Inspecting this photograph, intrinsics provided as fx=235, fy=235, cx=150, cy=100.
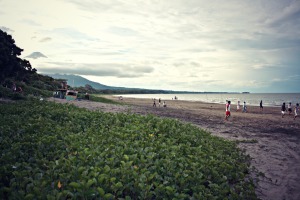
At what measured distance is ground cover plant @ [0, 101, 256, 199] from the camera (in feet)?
17.0

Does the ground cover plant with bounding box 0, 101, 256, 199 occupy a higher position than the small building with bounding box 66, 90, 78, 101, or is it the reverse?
the small building with bounding box 66, 90, 78, 101

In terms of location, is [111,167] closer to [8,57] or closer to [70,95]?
[8,57]

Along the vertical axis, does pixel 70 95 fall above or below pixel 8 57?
below

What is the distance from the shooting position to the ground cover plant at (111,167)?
5.20 metres

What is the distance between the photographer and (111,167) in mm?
6387

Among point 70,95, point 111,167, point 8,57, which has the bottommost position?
point 111,167

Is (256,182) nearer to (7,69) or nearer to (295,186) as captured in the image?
(295,186)

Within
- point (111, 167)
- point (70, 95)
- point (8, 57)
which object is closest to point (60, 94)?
point (70, 95)

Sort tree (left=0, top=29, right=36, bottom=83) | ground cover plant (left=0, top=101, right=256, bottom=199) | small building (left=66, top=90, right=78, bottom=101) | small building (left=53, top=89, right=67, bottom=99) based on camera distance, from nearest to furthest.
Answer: ground cover plant (left=0, top=101, right=256, bottom=199) → tree (left=0, top=29, right=36, bottom=83) → small building (left=66, top=90, right=78, bottom=101) → small building (left=53, top=89, right=67, bottom=99)

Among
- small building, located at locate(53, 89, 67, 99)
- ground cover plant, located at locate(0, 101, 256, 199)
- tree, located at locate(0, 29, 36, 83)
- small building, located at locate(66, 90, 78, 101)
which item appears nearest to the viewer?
ground cover plant, located at locate(0, 101, 256, 199)

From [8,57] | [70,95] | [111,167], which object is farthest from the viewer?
[70,95]

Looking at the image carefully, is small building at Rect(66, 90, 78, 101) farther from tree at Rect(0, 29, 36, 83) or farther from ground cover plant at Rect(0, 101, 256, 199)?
ground cover plant at Rect(0, 101, 256, 199)

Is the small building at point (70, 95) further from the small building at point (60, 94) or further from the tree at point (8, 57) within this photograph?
the tree at point (8, 57)

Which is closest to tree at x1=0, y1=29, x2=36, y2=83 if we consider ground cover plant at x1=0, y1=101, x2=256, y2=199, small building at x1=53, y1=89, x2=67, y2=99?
ground cover plant at x1=0, y1=101, x2=256, y2=199
